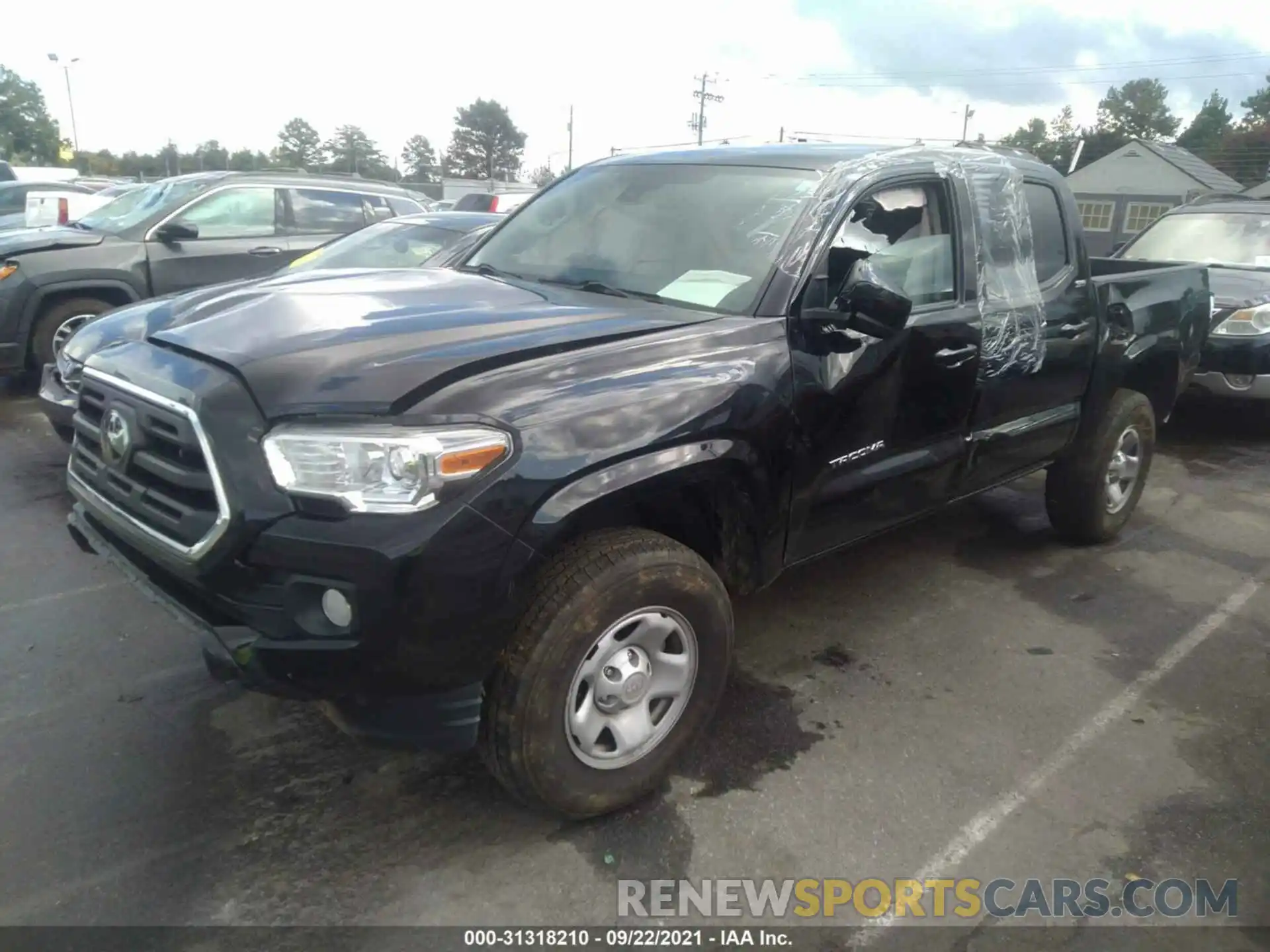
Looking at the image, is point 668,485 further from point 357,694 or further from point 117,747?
point 117,747

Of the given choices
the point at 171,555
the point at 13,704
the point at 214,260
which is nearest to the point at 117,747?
the point at 13,704

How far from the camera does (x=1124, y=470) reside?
199 inches

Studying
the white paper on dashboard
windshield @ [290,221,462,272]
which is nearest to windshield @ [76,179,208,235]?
windshield @ [290,221,462,272]

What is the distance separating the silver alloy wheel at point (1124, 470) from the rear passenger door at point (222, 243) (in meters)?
6.44

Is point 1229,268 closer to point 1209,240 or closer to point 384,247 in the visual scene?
point 1209,240

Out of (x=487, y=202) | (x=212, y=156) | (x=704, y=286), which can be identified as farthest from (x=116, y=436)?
(x=212, y=156)

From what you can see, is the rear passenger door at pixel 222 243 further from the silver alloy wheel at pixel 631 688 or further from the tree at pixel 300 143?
the tree at pixel 300 143

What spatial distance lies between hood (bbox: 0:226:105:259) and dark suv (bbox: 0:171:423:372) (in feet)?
0.03

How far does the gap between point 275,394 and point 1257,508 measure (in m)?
6.03

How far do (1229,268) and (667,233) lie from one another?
262 inches

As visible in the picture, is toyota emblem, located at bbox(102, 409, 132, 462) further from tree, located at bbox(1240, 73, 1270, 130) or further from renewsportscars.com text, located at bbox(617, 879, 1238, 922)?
tree, located at bbox(1240, 73, 1270, 130)

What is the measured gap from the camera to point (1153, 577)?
4.76 meters

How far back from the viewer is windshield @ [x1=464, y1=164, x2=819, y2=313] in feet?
10.4

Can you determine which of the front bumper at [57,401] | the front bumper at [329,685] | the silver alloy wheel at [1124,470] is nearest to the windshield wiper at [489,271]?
the front bumper at [329,685]
